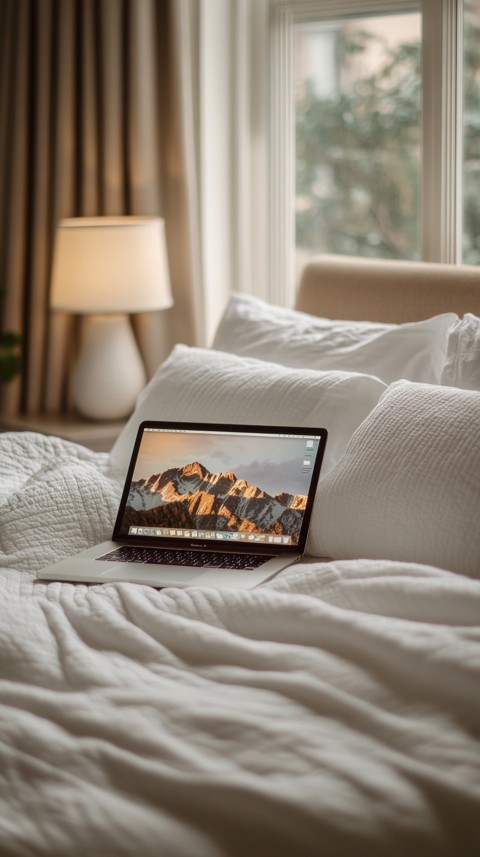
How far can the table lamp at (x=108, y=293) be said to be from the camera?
3.09 meters

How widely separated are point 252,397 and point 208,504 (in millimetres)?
341

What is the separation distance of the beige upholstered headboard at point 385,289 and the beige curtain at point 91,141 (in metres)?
0.78

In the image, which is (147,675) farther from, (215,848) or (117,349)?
(117,349)

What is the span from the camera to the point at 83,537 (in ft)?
5.94

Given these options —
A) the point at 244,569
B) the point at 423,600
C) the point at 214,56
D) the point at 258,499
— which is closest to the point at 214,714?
the point at 423,600

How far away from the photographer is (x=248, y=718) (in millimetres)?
1114

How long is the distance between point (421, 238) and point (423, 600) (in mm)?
1995

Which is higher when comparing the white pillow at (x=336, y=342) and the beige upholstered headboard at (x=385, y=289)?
the beige upholstered headboard at (x=385, y=289)

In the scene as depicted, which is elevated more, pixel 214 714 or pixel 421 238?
pixel 421 238

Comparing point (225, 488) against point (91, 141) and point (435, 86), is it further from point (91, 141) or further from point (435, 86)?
point (91, 141)

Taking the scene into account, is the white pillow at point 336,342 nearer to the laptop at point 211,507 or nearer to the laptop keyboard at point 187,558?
the laptop at point 211,507

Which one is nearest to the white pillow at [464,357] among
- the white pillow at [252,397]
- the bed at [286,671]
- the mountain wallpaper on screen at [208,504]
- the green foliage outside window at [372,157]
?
the bed at [286,671]

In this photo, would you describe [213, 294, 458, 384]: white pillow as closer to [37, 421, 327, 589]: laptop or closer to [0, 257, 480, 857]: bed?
[0, 257, 480, 857]: bed

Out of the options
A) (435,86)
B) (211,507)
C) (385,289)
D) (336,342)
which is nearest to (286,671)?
(211,507)
